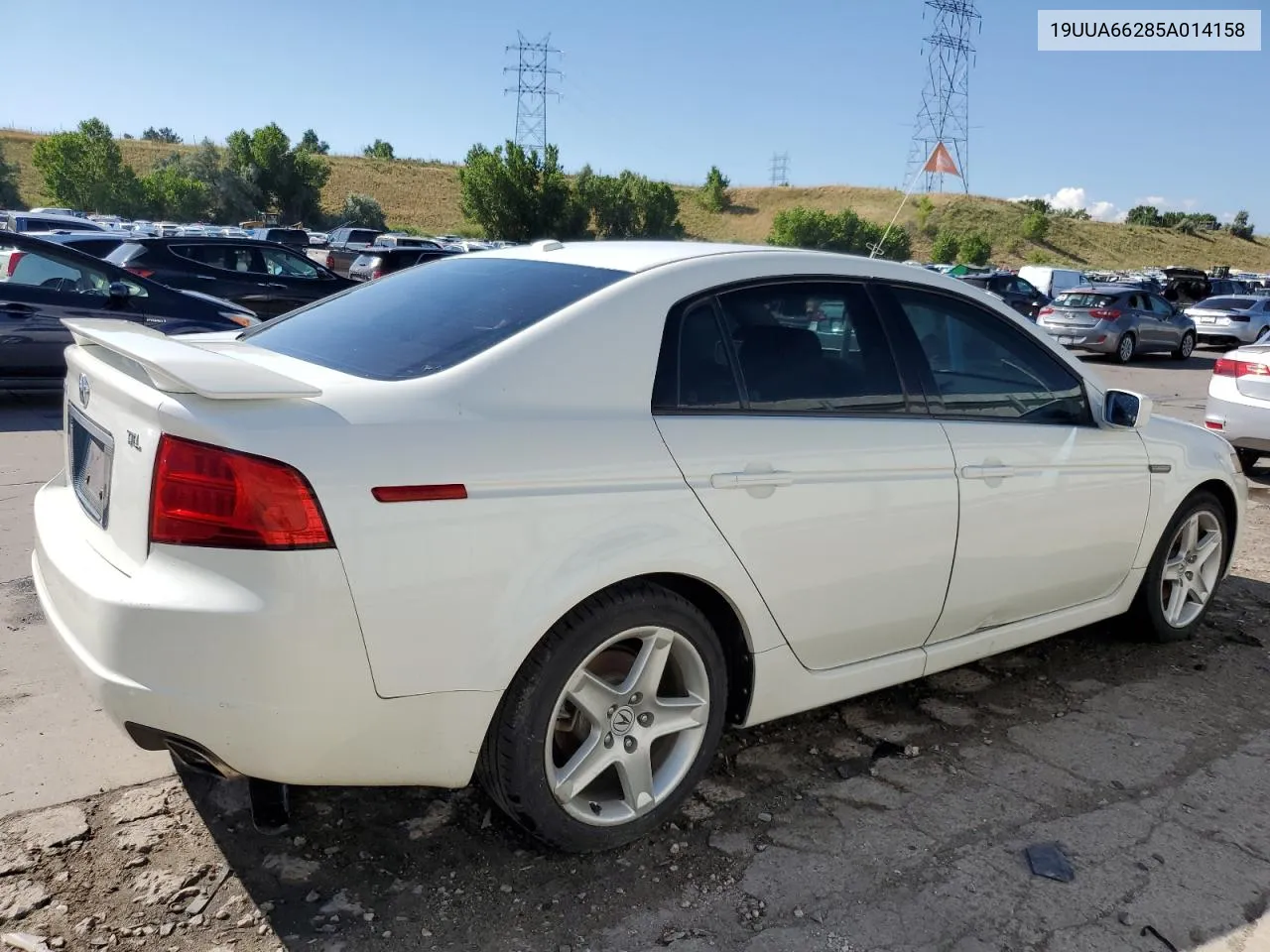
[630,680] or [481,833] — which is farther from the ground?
[630,680]

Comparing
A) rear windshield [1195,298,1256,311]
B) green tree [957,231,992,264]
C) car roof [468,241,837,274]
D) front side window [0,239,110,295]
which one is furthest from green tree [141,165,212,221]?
car roof [468,241,837,274]

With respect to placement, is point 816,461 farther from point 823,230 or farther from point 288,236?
point 823,230

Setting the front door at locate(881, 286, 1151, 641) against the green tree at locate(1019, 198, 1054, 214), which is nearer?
the front door at locate(881, 286, 1151, 641)

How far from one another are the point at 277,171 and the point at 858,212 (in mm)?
56312

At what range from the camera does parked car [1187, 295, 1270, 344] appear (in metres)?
24.5

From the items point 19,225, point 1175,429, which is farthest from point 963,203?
point 1175,429

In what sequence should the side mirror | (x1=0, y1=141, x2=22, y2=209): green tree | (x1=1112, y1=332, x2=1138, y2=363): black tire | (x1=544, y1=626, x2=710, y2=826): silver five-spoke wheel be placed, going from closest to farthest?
(x1=544, y1=626, x2=710, y2=826): silver five-spoke wheel → the side mirror → (x1=1112, y1=332, x2=1138, y2=363): black tire → (x1=0, y1=141, x2=22, y2=209): green tree

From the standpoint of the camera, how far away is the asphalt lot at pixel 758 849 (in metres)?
2.47

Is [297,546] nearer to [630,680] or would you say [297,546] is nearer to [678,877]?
[630,680]

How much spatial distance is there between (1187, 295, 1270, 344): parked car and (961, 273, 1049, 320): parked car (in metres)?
3.66

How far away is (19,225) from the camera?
2736 cm

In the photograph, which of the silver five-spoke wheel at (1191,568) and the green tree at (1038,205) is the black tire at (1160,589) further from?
the green tree at (1038,205)

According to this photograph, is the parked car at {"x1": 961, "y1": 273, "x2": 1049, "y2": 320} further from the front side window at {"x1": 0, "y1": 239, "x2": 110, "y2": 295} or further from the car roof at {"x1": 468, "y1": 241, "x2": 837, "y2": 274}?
the car roof at {"x1": 468, "y1": 241, "x2": 837, "y2": 274}

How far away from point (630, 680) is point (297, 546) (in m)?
0.99
